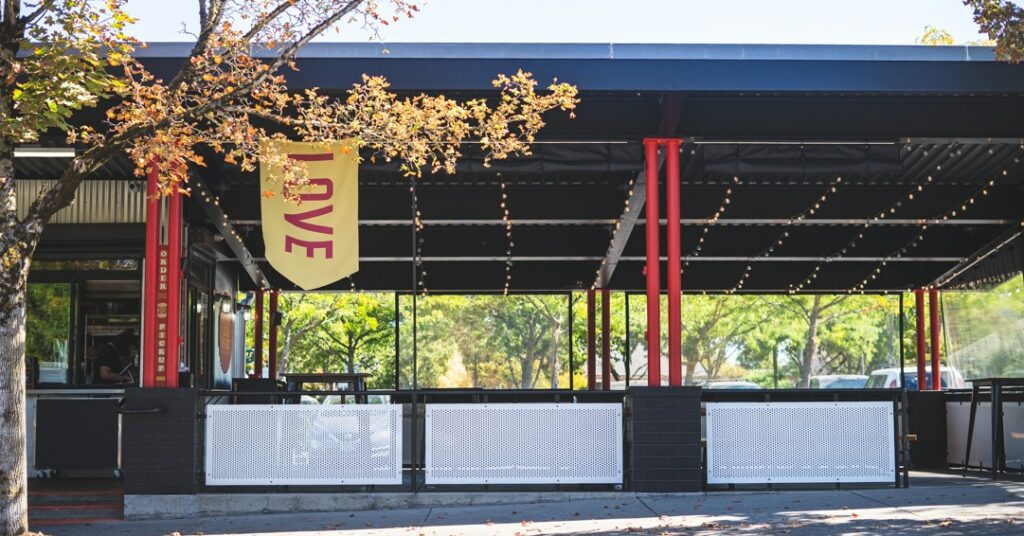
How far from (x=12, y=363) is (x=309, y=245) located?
3239 millimetres

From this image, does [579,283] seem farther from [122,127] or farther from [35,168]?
[122,127]

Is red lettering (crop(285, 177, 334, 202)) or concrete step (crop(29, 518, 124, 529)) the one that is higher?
red lettering (crop(285, 177, 334, 202))

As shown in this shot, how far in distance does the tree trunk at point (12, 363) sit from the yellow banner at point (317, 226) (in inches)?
110

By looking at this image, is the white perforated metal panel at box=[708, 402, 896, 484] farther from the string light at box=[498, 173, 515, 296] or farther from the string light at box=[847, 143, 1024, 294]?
the string light at box=[498, 173, 515, 296]


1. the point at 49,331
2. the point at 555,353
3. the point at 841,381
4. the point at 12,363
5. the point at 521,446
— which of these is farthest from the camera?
the point at 841,381

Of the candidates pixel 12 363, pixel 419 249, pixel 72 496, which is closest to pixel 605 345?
pixel 419 249

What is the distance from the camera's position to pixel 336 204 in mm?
11305

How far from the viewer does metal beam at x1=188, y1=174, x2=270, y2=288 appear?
44.6 feet

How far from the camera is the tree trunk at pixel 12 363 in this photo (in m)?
8.66

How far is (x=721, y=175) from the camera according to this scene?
13.8m

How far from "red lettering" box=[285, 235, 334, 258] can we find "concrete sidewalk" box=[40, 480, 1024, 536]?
98.3 inches

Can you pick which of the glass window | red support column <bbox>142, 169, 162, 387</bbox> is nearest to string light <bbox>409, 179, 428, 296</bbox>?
red support column <bbox>142, 169, 162, 387</bbox>

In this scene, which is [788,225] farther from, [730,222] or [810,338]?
[810,338]

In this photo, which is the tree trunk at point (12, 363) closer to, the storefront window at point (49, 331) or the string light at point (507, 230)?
the storefront window at point (49, 331)
